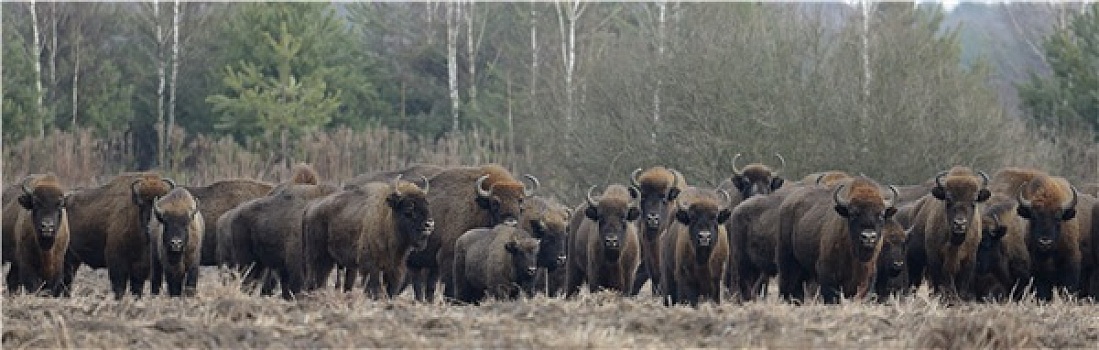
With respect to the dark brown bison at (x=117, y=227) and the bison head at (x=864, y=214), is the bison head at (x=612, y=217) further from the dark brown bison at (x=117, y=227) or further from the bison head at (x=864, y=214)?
the dark brown bison at (x=117, y=227)

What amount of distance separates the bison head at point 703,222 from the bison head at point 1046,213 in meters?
3.34

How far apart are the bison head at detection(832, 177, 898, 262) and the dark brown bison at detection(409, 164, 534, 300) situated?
3.96 m

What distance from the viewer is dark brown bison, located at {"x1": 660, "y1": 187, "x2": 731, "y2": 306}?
2005 centimetres

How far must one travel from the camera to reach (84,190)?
76.6 ft

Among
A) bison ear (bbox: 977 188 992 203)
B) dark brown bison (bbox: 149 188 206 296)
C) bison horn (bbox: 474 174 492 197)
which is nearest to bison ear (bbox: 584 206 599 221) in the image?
bison horn (bbox: 474 174 492 197)

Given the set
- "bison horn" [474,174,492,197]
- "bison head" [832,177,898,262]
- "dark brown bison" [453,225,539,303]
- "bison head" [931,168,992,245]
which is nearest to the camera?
"bison head" [832,177,898,262]

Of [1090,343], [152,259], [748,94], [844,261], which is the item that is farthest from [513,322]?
[748,94]

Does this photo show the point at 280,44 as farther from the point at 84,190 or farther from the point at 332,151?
the point at 84,190

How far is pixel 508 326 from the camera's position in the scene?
13.7 meters

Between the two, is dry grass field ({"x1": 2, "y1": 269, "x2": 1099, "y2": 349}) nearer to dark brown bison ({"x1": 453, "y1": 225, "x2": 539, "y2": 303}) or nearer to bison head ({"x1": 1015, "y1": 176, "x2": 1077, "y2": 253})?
dark brown bison ({"x1": 453, "y1": 225, "x2": 539, "y2": 303})

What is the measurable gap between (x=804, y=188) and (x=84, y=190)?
27.3ft

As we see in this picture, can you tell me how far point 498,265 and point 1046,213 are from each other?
224 inches

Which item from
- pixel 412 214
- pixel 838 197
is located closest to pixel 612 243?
pixel 412 214

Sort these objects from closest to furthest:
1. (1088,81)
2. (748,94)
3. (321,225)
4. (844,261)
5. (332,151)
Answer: (844,261), (321,225), (748,94), (332,151), (1088,81)
